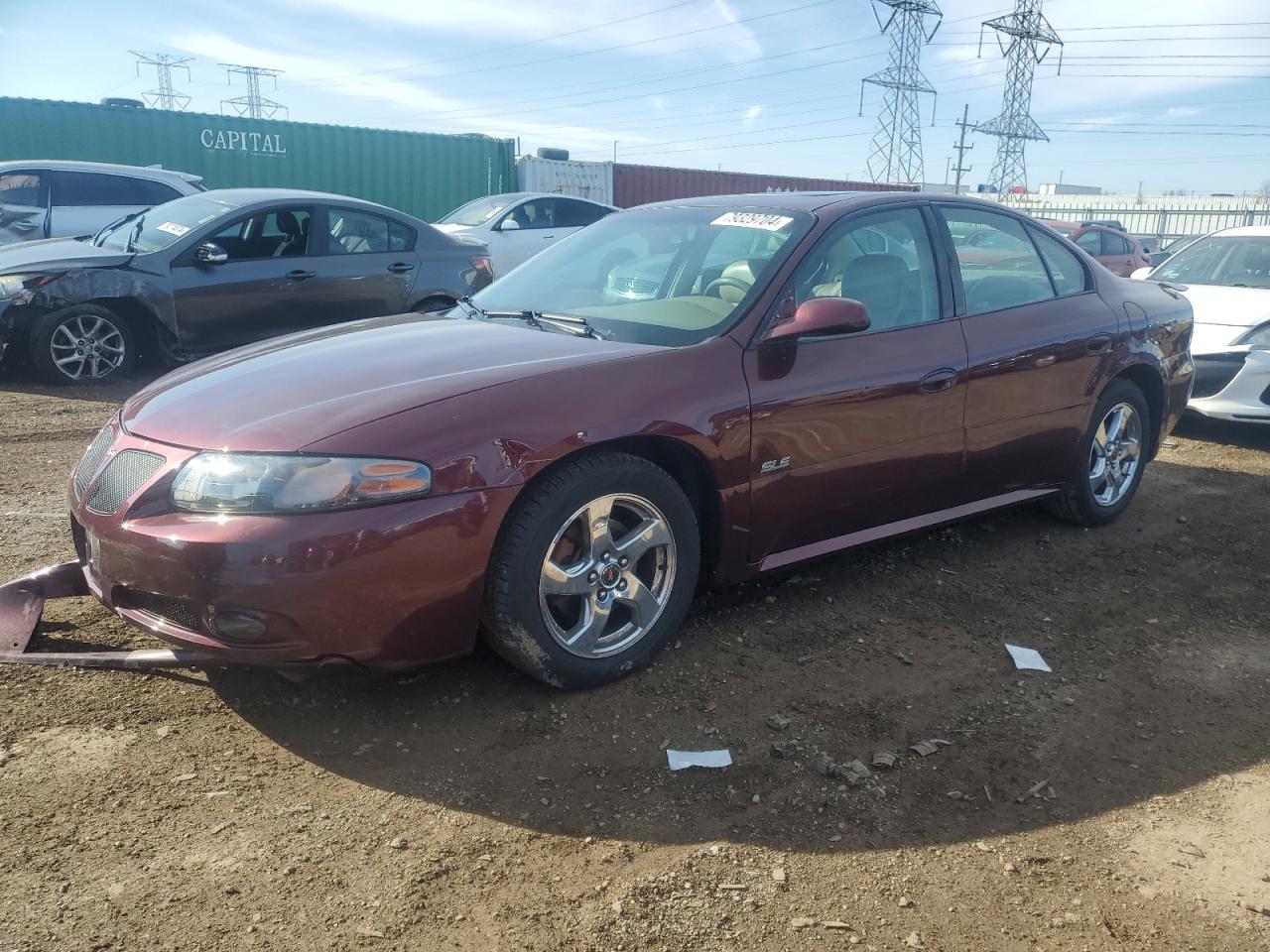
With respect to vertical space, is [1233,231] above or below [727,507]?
above

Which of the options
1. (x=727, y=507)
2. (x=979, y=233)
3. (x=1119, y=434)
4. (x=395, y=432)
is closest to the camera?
(x=395, y=432)

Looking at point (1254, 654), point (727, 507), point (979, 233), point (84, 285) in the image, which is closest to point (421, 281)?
point (84, 285)

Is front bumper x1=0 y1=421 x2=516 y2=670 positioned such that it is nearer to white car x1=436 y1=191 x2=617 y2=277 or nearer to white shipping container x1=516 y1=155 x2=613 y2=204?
white car x1=436 y1=191 x2=617 y2=277

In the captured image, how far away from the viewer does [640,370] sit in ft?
10.6

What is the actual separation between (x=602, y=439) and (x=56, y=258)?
20.8 feet

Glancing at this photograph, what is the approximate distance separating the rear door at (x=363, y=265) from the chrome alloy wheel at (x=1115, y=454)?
5.49 metres

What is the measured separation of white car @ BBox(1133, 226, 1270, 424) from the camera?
6.84 metres

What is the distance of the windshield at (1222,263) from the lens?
26.2 ft

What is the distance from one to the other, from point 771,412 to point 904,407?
0.68 meters

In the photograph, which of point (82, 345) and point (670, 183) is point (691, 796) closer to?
point (82, 345)

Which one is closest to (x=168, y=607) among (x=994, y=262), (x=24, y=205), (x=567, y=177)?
(x=994, y=262)

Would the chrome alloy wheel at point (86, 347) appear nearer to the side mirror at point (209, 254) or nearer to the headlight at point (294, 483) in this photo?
the side mirror at point (209, 254)

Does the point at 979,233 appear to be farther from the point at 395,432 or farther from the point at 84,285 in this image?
the point at 84,285

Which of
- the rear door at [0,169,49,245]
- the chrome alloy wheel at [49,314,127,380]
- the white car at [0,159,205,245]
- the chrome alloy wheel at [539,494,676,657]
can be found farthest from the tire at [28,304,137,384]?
the chrome alloy wheel at [539,494,676,657]
